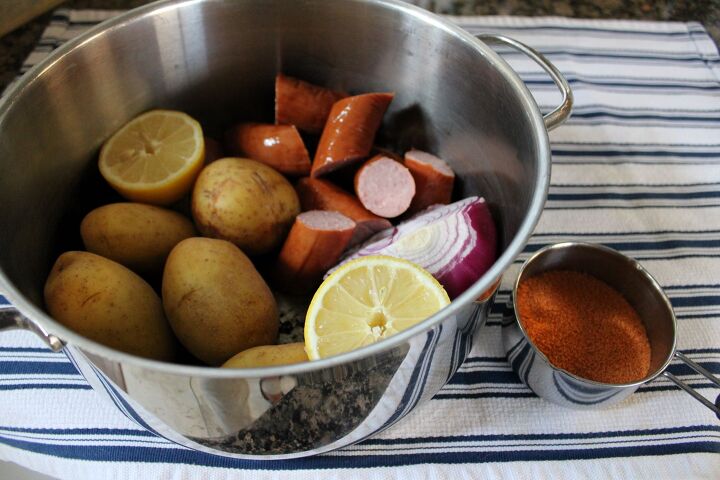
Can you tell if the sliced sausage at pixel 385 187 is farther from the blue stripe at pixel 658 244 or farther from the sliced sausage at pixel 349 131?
the blue stripe at pixel 658 244

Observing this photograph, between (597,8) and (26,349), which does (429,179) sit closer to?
(26,349)

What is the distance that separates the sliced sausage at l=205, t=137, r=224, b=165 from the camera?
98 cm

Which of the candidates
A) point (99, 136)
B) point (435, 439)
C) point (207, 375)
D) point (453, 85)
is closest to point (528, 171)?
point (453, 85)

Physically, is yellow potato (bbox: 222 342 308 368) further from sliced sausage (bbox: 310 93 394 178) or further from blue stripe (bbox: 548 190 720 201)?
blue stripe (bbox: 548 190 720 201)

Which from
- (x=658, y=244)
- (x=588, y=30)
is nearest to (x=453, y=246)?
(x=658, y=244)

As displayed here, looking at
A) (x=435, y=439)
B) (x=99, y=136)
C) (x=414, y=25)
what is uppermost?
(x=414, y=25)

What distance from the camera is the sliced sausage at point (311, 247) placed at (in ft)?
2.78

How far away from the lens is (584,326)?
82 cm

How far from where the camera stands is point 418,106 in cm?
100

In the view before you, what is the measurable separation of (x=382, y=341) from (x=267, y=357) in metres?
0.20

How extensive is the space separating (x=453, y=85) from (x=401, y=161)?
0.14m

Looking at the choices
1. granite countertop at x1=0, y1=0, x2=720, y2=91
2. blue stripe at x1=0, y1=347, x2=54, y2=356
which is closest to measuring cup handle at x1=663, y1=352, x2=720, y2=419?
blue stripe at x1=0, y1=347, x2=54, y2=356

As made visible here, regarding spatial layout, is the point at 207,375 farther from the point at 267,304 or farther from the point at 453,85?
the point at 453,85

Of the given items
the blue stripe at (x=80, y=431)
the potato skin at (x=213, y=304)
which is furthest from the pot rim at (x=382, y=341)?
the blue stripe at (x=80, y=431)
